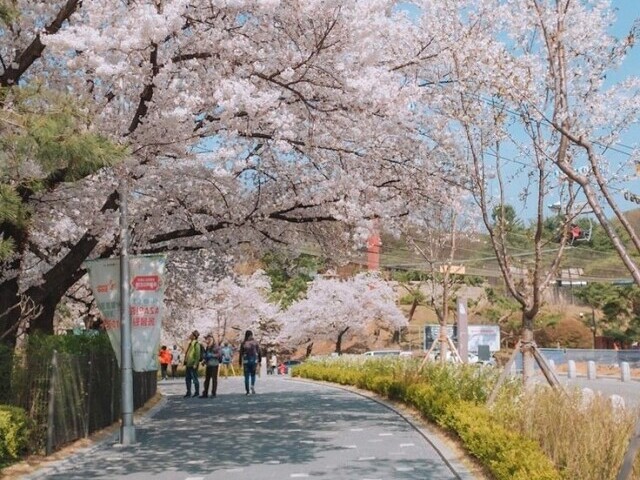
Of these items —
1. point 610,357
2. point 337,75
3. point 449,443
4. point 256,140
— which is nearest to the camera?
point 337,75

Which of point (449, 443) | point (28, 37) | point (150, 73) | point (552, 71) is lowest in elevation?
point (449, 443)

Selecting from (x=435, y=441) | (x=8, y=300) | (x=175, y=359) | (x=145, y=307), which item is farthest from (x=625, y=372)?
(x=175, y=359)

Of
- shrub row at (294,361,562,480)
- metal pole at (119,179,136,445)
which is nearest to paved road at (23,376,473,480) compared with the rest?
metal pole at (119,179,136,445)

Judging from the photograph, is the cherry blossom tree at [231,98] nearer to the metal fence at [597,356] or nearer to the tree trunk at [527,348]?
the tree trunk at [527,348]

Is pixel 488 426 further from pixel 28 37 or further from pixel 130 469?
pixel 28 37

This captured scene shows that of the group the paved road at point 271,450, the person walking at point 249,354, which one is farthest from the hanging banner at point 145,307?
the person walking at point 249,354

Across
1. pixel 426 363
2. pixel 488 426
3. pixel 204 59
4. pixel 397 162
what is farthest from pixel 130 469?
pixel 426 363

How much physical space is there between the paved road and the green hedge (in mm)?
467

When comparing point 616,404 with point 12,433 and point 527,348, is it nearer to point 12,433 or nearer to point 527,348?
point 527,348

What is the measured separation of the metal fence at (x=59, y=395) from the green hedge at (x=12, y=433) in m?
0.48

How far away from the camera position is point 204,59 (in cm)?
1185

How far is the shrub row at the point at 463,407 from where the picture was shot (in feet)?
26.6

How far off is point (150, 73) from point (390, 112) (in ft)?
10.9

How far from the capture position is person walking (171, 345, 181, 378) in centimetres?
5166
